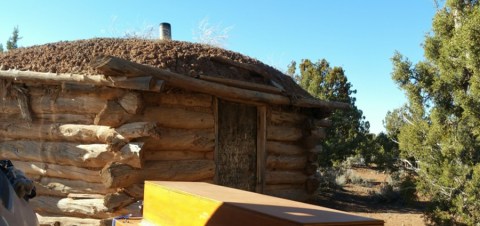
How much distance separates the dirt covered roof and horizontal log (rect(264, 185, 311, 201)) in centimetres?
194

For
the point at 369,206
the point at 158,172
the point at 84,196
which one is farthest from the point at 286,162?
the point at 369,206

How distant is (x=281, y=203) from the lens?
3.34 metres

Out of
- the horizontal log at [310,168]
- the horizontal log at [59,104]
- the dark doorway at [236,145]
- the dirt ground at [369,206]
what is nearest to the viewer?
the horizontal log at [59,104]

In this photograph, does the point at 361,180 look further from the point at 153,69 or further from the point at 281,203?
the point at 281,203

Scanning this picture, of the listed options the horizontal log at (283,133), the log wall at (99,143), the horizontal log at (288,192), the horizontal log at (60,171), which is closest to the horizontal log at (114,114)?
the log wall at (99,143)

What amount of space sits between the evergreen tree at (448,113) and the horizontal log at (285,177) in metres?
2.25

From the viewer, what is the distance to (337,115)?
58.1 feet

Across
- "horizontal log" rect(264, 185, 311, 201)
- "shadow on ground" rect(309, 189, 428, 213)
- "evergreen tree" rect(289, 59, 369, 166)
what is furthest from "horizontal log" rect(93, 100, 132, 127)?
"evergreen tree" rect(289, 59, 369, 166)

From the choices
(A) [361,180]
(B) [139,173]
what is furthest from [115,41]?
(A) [361,180]

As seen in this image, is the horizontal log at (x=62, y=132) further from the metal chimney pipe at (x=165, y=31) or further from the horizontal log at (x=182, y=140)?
the metal chimney pipe at (x=165, y=31)

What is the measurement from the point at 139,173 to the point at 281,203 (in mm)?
4183

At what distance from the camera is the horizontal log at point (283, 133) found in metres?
9.21

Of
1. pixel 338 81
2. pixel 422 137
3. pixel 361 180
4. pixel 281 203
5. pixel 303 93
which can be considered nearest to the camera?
pixel 281 203

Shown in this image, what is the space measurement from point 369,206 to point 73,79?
9.70 meters
